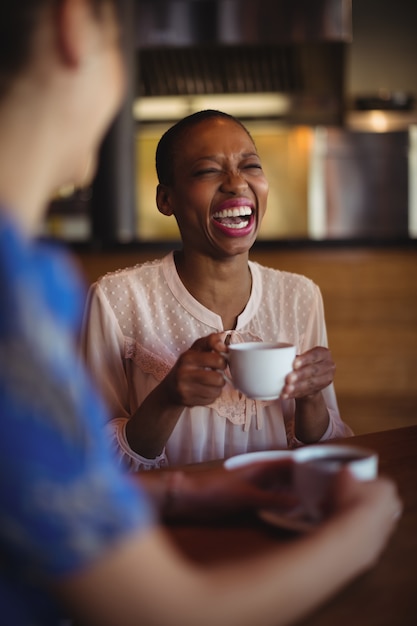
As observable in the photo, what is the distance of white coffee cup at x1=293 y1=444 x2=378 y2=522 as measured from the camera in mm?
875

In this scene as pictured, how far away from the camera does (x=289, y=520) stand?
37.0 inches

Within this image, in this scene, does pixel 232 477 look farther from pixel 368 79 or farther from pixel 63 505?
pixel 368 79

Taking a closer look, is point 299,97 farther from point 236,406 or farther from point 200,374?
point 200,374

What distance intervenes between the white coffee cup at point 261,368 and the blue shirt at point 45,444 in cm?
62

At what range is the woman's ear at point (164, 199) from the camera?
1797 mm

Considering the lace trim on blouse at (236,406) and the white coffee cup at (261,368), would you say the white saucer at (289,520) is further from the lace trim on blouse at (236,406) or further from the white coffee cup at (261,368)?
the lace trim on blouse at (236,406)

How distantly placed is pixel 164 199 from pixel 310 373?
64 cm

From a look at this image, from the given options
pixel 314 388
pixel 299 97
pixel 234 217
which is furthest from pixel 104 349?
pixel 299 97

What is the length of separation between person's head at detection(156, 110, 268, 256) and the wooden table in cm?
69

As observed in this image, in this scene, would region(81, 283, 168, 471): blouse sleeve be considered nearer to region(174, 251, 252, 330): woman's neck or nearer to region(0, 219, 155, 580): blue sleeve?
region(174, 251, 252, 330): woman's neck

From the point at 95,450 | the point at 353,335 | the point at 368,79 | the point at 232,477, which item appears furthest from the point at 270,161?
the point at 95,450

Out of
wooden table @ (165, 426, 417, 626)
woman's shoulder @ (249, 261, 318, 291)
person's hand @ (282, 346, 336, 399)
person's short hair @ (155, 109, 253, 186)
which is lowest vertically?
wooden table @ (165, 426, 417, 626)

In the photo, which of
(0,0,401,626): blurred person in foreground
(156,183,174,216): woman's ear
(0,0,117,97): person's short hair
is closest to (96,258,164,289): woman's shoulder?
(156,183,174,216): woman's ear

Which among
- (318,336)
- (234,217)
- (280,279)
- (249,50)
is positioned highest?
(249,50)
